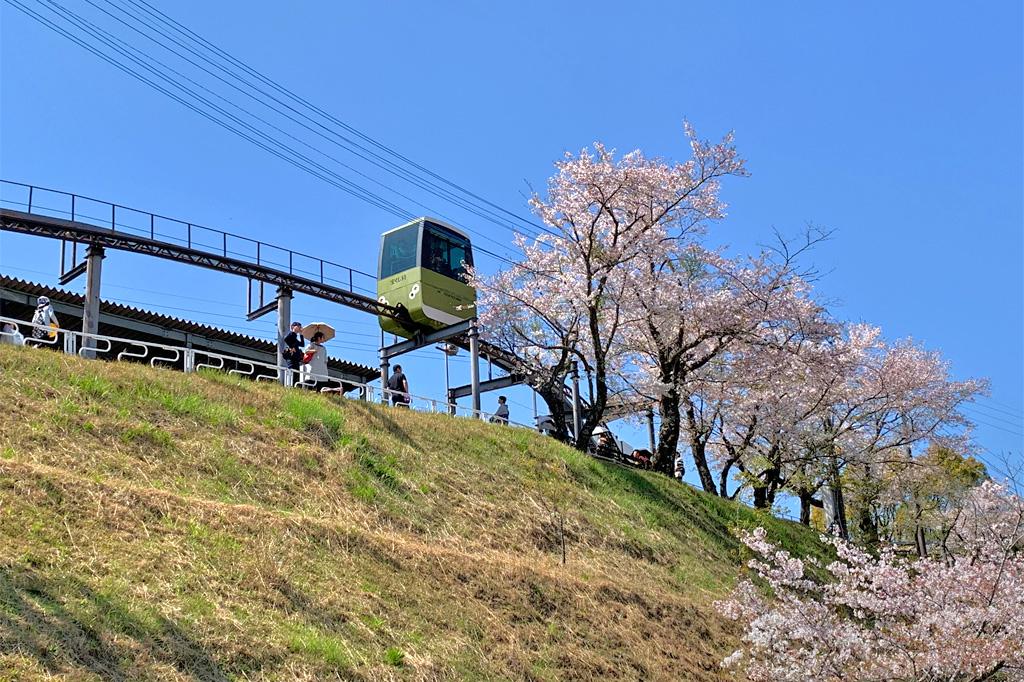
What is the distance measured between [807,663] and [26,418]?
1044cm

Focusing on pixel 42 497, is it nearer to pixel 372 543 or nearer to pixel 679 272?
pixel 372 543

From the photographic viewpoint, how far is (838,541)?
15.0 m

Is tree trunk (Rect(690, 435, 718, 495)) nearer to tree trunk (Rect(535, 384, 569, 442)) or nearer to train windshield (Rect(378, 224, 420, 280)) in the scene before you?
tree trunk (Rect(535, 384, 569, 442))

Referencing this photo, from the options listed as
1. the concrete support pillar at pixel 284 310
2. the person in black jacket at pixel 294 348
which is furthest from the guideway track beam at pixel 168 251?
the person in black jacket at pixel 294 348

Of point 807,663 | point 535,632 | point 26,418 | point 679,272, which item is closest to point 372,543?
point 535,632

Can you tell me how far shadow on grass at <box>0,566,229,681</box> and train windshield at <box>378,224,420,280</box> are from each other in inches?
808

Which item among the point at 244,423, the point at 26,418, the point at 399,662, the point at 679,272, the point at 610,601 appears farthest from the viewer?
the point at 679,272

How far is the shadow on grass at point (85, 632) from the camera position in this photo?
8570 millimetres

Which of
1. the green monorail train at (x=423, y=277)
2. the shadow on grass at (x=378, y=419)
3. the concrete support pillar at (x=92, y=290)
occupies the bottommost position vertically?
the shadow on grass at (x=378, y=419)

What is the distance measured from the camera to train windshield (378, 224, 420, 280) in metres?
29.9

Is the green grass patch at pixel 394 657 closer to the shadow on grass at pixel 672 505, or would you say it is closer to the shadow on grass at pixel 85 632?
the shadow on grass at pixel 85 632

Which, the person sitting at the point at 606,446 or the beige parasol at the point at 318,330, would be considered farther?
the person sitting at the point at 606,446

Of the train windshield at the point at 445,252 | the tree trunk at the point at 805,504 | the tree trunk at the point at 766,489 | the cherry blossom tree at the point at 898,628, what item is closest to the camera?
the cherry blossom tree at the point at 898,628

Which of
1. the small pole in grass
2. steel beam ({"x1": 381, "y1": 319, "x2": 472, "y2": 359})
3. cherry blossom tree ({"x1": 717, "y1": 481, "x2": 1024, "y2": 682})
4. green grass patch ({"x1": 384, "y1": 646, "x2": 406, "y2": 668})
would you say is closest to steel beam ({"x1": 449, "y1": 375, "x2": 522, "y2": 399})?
steel beam ({"x1": 381, "y1": 319, "x2": 472, "y2": 359})
